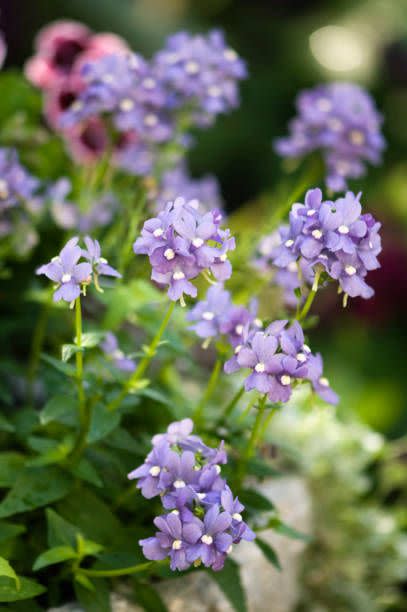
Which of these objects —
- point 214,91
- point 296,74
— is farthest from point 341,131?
point 296,74

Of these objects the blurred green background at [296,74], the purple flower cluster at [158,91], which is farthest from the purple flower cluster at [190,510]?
the blurred green background at [296,74]

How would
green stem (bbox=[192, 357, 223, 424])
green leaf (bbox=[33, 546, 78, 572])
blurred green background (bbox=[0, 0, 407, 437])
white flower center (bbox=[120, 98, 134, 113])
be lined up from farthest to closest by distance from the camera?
blurred green background (bbox=[0, 0, 407, 437]) → white flower center (bbox=[120, 98, 134, 113]) → green stem (bbox=[192, 357, 223, 424]) → green leaf (bbox=[33, 546, 78, 572])

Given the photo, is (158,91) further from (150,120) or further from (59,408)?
(59,408)

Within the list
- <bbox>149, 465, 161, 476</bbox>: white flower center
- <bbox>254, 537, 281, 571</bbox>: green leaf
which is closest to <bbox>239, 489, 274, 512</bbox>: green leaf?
<bbox>254, 537, 281, 571</bbox>: green leaf

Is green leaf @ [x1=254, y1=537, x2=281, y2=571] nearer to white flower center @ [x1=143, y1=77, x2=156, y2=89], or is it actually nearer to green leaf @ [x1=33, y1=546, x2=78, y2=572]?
green leaf @ [x1=33, y1=546, x2=78, y2=572]

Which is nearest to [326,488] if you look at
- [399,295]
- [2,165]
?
[2,165]

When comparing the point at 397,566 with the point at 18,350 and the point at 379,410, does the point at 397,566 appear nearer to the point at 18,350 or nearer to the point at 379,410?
the point at 379,410
